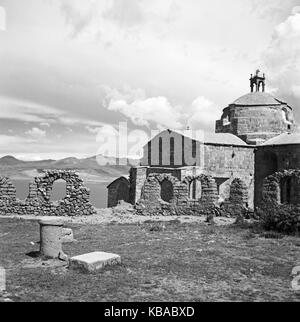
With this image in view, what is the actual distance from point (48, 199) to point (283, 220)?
10247 millimetres

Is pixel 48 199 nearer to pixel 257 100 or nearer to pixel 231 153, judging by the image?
pixel 231 153

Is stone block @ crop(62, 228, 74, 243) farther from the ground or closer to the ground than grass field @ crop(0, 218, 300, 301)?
farther from the ground

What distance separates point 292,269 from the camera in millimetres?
7316

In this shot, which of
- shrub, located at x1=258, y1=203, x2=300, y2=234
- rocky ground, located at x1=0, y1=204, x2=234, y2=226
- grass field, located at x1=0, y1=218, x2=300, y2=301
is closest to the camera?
grass field, located at x1=0, y1=218, x2=300, y2=301

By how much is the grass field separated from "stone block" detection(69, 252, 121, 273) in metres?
0.18

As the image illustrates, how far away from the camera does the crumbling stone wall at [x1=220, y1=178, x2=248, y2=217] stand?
605 inches

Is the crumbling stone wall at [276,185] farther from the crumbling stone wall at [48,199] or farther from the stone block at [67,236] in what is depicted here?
the stone block at [67,236]

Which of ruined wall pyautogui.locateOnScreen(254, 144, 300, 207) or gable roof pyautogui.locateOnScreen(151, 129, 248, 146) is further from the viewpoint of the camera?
gable roof pyautogui.locateOnScreen(151, 129, 248, 146)

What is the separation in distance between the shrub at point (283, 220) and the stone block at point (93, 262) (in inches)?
252

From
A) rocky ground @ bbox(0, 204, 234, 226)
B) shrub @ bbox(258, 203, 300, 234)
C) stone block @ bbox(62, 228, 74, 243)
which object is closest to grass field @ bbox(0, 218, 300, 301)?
stone block @ bbox(62, 228, 74, 243)

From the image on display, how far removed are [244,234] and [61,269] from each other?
6448 mm

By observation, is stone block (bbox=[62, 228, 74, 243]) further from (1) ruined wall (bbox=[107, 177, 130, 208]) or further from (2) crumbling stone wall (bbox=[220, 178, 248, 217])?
(1) ruined wall (bbox=[107, 177, 130, 208])

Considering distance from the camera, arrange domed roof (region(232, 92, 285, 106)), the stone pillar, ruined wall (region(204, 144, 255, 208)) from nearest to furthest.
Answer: the stone pillar
ruined wall (region(204, 144, 255, 208))
domed roof (region(232, 92, 285, 106))
